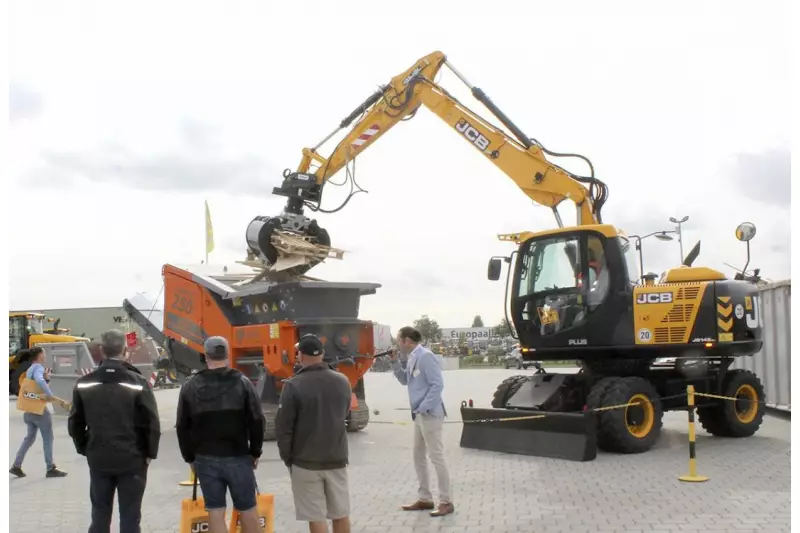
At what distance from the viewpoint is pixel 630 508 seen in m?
7.59

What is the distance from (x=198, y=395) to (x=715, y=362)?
30.4 ft

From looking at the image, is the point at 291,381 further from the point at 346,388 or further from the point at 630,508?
the point at 630,508

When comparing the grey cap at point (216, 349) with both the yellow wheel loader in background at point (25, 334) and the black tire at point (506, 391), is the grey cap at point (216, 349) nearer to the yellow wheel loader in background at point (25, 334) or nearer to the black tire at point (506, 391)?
the black tire at point (506, 391)

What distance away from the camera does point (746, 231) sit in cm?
1201

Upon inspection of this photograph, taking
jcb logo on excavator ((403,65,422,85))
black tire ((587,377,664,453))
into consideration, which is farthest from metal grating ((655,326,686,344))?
jcb logo on excavator ((403,65,422,85))

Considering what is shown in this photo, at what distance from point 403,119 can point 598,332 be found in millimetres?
4938

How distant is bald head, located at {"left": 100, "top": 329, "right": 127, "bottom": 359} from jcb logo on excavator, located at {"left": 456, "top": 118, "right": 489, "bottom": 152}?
8253mm

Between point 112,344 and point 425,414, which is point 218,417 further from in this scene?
point 425,414

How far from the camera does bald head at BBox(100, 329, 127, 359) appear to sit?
5.72 metres

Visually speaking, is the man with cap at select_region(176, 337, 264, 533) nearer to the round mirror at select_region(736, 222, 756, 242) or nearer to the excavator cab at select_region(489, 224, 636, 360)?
the excavator cab at select_region(489, 224, 636, 360)

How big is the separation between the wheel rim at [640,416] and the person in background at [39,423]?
688 cm

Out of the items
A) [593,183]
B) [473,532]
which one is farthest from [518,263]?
[473,532]

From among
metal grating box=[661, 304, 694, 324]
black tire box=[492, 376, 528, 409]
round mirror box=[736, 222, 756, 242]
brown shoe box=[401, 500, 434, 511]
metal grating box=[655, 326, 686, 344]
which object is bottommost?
brown shoe box=[401, 500, 434, 511]

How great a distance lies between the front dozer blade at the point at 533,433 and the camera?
10266mm
